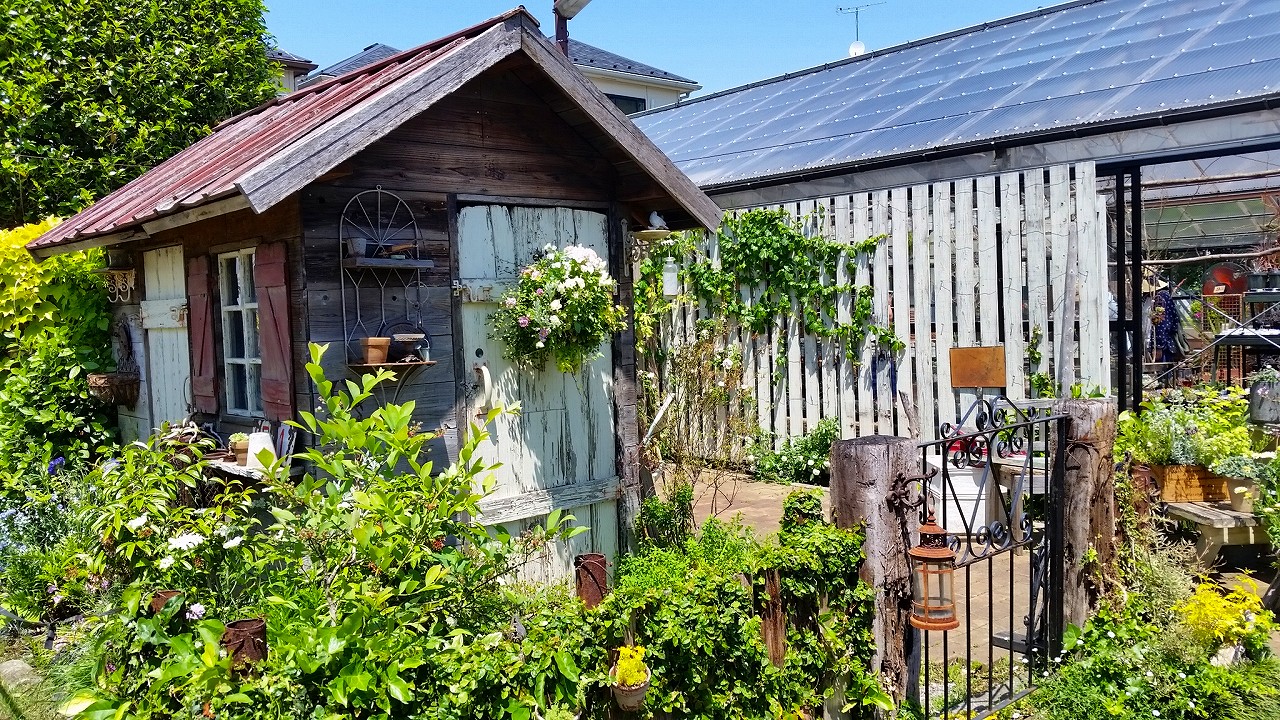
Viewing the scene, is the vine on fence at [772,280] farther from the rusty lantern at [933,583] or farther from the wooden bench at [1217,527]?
the rusty lantern at [933,583]

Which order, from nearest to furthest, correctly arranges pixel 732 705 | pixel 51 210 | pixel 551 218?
pixel 732 705 < pixel 551 218 < pixel 51 210

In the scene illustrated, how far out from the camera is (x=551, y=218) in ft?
18.2

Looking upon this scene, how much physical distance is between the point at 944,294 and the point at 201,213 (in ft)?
19.6

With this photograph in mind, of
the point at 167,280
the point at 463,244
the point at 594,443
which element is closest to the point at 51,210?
the point at 167,280

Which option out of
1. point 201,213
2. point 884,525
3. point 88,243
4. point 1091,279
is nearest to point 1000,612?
point 884,525

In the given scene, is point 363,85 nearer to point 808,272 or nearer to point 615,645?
point 615,645

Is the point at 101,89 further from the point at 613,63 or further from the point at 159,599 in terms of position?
the point at 613,63

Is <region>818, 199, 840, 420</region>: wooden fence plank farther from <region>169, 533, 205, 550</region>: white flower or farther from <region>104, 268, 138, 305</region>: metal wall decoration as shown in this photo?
<region>169, 533, 205, 550</region>: white flower

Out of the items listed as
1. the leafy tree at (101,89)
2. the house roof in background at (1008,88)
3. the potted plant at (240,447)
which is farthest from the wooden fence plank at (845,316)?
the leafy tree at (101,89)

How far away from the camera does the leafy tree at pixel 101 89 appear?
828cm

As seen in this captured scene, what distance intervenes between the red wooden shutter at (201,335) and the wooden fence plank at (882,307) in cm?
572

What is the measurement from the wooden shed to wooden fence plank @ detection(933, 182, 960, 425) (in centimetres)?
293

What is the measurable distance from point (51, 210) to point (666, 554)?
6.99 meters

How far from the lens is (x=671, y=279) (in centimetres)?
1028
